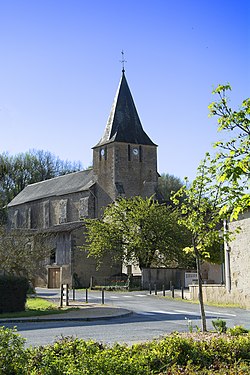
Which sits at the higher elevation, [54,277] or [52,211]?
[52,211]

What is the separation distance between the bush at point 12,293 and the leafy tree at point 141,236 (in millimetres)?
18440

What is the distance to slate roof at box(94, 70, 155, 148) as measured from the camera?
53219mm

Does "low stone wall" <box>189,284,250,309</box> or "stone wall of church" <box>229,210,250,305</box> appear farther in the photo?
"low stone wall" <box>189,284,250,309</box>

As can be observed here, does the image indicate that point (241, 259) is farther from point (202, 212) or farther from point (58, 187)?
point (58, 187)

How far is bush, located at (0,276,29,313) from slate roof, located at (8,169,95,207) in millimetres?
34072

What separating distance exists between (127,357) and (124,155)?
4624 centimetres

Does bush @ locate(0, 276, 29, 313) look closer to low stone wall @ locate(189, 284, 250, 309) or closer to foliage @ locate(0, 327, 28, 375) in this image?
low stone wall @ locate(189, 284, 250, 309)

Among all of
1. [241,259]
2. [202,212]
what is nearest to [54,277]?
[241,259]

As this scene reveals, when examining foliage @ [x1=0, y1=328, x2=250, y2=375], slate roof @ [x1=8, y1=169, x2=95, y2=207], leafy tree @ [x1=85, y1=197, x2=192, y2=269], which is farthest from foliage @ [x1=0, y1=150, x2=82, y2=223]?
foliage @ [x1=0, y1=328, x2=250, y2=375]

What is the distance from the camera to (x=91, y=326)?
15.1 meters

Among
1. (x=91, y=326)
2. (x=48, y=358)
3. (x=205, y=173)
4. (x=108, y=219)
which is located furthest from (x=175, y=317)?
(x=108, y=219)

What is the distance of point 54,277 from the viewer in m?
45.5

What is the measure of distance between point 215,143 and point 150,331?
680 cm

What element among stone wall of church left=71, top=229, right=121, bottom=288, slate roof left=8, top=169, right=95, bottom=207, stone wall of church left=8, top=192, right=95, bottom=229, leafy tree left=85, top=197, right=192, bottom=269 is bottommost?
stone wall of church left=71, top=229, right=121, bottom=288
